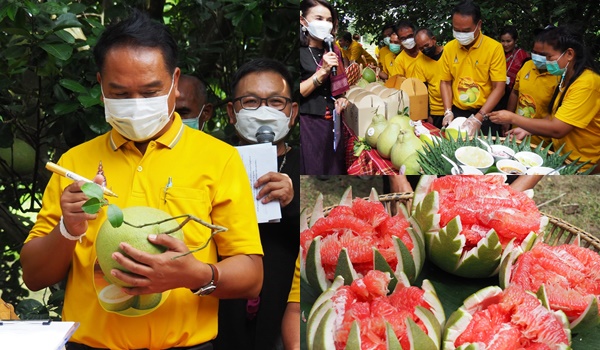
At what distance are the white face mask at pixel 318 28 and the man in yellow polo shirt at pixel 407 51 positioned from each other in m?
0.19

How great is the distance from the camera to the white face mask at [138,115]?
182 cm

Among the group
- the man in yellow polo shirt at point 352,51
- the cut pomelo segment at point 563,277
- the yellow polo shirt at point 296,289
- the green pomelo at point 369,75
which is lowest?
the yellow polo shirt at point 296,289

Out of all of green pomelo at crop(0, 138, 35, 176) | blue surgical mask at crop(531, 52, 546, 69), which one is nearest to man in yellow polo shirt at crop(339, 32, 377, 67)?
blue surgical mask at crop(531, 52, 546, 69)


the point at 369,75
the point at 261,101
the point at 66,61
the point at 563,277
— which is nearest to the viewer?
the point at 563,277

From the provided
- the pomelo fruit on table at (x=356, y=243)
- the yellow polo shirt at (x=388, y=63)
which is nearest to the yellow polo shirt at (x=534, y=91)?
the yellow polo shirt at (x=388, y=63)

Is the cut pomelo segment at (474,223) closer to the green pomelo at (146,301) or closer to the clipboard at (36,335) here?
the green pomelo at (146,301)

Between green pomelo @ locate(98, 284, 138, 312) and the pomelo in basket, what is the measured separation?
1.3 inches

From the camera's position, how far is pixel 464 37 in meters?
1.99

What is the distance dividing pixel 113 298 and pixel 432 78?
104cm

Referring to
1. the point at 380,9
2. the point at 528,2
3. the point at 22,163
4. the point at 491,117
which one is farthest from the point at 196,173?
the point at 22,163

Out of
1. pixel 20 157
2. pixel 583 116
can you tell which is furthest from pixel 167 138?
pixel 20 157

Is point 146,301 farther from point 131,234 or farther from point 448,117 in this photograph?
point 448,117

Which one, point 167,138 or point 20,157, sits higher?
point 167,138

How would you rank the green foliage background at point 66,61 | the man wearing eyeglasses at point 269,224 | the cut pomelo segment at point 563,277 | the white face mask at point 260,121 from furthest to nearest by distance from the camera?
the green foliage background at point 66,61 < the white face mask at point 260,121 < the man wearing eyeglasses at point 269,224 < the cut pomelo segment at point 563,277
